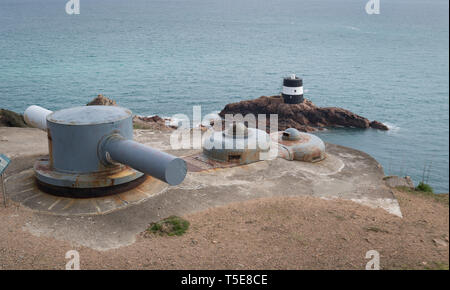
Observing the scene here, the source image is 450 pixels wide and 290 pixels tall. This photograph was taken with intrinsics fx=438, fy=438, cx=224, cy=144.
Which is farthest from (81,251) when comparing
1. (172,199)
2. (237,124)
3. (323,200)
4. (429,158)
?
(429,158)

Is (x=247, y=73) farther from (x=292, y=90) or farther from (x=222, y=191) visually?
(x=222, y=191)

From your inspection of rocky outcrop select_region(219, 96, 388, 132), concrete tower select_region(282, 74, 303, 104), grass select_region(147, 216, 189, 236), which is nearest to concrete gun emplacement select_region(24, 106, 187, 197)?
grass select_region(147, 216, 189, 236)

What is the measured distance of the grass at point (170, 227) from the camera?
43.3ft

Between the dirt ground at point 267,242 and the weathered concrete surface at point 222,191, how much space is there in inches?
24.6

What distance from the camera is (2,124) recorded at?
2628 centimetres

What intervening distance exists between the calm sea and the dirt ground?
1248 cm

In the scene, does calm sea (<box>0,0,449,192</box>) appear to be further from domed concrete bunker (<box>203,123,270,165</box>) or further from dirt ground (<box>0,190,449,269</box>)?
dirt ground (<box>0,190,449,269</box>)

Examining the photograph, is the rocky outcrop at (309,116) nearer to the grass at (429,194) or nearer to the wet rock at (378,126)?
the wet rock at (378,126)

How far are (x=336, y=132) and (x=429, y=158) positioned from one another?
1315cm

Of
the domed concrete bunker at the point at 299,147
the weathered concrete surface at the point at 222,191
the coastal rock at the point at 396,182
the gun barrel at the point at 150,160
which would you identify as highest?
the gun barrel at the point at 150,160

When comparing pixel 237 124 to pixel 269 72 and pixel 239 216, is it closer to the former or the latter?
pixel 239 216

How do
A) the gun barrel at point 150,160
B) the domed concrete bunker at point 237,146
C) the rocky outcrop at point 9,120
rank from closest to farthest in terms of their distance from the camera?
the gun barrel at point 150,160 < the domed concrete bunker at point 237,146 < the rocky outcrop at point 9,120

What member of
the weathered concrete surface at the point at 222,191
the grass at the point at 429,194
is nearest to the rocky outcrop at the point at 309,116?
the weathered concrete surface at the point at 222,191

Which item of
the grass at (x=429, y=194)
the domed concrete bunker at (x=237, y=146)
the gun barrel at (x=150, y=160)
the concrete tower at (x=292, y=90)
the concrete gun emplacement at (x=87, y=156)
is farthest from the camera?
the concrete tower at (x=292, y=90)
